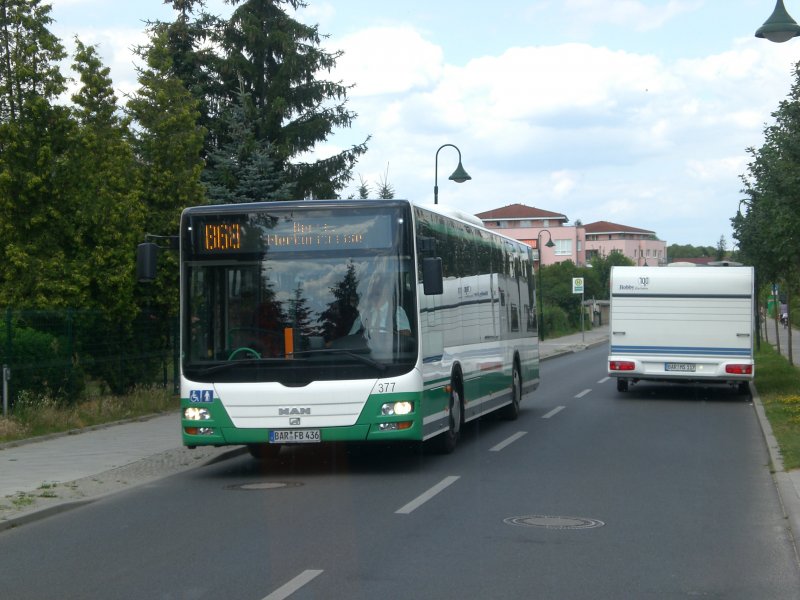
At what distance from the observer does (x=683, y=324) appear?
76.6ft

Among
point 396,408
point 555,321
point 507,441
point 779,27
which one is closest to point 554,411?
point 507,441

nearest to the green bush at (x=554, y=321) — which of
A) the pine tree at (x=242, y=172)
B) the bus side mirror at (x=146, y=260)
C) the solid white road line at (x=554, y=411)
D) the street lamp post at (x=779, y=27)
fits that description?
the pine tree at (x=242, y=172)

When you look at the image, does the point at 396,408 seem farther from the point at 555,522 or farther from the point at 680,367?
the point at 680,367

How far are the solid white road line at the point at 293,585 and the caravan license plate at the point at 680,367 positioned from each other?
56.3 ft

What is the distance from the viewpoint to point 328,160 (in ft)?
120

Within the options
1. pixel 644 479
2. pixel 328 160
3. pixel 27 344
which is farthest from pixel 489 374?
pixel 328 160

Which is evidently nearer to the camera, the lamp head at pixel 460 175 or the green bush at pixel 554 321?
the lamp head at pixel 460 175

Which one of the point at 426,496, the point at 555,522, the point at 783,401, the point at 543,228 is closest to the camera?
the point at 555,522

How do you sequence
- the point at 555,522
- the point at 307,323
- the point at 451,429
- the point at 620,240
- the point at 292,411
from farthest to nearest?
1. the point at 620,240
2. the point at 451,429
3. the point at 307,323
4. the point at 292,411
5. the point at 555,522

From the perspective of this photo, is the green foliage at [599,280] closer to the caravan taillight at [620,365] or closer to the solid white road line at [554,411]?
the caravan taillight at [620,365]

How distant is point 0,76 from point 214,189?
847 cm

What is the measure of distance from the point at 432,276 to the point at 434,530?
12.4 ft

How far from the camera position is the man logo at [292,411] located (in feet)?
39.7

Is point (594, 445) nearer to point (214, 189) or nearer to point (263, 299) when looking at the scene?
point (263, 299)
